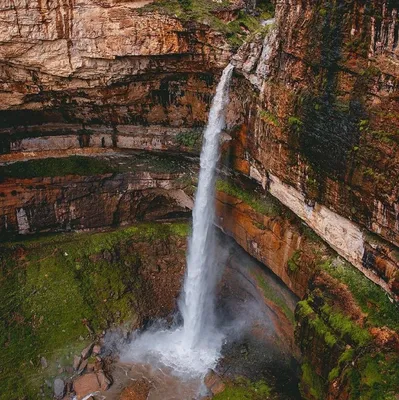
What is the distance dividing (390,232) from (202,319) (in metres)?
10.0

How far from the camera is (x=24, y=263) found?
20.6 meters

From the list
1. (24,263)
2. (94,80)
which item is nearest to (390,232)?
(94,80)

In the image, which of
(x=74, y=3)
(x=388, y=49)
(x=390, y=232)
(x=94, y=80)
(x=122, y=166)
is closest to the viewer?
(x=388, y=49)

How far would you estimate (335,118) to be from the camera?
43.1 feet

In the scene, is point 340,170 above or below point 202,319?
above

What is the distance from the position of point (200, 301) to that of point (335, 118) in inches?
405

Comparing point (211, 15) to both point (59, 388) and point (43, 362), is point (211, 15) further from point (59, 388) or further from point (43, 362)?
point (59, 388)

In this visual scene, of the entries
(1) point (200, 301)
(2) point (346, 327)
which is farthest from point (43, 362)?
(2) point (346, 327)

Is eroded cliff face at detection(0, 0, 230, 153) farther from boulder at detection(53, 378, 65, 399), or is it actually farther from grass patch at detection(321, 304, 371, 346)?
boulder at detection(53, 378, 65, 399)

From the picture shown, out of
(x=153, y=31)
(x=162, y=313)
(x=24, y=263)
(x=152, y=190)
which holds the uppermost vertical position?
(x=153, y=31)

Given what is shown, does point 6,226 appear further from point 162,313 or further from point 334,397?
point 334,397

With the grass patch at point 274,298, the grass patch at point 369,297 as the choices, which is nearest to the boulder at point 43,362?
the grass patch at point 274,298

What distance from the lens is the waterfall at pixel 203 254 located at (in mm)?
Result: 18938

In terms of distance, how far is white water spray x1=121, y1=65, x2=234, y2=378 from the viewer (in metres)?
18.3
